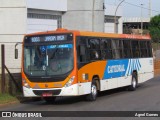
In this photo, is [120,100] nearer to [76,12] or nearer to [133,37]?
[133,37]

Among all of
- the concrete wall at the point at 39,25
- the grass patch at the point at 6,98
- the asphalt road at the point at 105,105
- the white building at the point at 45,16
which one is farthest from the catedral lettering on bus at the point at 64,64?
the concrete wall at the point at 39,25

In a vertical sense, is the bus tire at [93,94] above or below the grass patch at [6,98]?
above

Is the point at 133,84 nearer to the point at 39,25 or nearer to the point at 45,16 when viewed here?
the point at 39,25

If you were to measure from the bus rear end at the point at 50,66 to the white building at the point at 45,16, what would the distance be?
13049mm

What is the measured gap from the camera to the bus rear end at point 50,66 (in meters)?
18.2

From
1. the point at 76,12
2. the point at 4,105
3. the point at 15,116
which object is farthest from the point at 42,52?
the point at 76,12

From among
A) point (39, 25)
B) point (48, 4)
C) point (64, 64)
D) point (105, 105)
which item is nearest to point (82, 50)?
point (64, 64)

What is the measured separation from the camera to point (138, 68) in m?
26.0

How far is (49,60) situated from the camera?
18.6 metres

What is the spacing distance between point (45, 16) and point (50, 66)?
2102cm

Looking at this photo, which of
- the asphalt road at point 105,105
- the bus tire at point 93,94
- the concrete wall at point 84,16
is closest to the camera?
the asphalt road at point 105,105

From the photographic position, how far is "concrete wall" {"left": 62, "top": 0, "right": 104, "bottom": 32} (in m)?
37.5

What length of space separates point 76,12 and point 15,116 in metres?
26.3

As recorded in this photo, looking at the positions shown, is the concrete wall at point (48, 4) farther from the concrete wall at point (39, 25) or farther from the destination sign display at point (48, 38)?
the destination sign display at point (48, 38)
